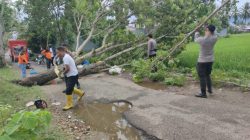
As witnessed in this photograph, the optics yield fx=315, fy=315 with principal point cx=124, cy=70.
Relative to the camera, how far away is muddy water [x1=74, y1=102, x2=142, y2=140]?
238 inches

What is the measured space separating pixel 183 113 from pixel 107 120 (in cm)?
170

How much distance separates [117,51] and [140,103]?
715 centimetres

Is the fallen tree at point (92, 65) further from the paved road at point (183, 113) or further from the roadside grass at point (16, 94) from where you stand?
the paved road at point (183, 113)

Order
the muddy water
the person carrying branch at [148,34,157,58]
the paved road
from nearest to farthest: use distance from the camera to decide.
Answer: the paved road, the muddy water, the person carrying branch at [148,34,157,58]

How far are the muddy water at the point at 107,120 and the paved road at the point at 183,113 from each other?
236 mm

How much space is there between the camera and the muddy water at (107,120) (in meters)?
6.05

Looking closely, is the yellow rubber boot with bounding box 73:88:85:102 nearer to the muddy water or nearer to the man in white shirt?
the muddy water

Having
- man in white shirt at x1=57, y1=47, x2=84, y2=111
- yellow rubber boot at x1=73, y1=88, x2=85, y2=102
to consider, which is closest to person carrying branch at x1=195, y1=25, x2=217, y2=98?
yellow rubber boot at x1=73, y1=88, x2=85, y2=102

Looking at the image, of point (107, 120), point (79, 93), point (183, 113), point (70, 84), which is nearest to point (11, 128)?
point (107, 120)

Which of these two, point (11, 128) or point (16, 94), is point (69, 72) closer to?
point (16, 94)

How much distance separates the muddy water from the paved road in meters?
0.24

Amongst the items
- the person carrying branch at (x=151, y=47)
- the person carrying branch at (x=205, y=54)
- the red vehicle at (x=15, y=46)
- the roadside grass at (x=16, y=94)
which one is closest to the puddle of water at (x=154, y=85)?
the person carrying branch at (x=151, y=47)

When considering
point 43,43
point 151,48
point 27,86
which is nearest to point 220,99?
point 151,48

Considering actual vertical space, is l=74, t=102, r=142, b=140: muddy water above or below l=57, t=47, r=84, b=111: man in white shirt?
below
